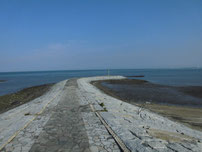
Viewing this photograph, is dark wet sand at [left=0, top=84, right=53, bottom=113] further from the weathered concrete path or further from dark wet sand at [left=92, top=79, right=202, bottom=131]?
dark wet sand at [left=92, top=79, right=202, bottom=131]

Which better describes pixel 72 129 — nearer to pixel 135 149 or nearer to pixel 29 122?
pixel 29 122

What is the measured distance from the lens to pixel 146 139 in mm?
4691

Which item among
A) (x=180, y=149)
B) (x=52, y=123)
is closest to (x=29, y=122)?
(x=52, y=123)

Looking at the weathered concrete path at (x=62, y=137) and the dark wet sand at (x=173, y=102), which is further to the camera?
the dark wet sand at (x=173, y=102)

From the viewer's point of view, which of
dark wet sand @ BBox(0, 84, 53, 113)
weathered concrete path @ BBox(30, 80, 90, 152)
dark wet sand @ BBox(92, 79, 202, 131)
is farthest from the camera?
dark wet sand @ BBox(0, 84, 53, 113)

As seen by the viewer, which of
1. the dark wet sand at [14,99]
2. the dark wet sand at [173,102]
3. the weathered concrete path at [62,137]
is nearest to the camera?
the weathered concrete path at [62,137]

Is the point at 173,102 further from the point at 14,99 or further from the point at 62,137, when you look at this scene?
the point at 14,99

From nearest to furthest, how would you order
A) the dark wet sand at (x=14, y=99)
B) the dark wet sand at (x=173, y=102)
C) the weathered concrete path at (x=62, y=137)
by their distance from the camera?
the weathered concrete path at (x=62, y=137)
the dark wet sand at (x=173, y=102)
the dark wet sand at (x=14, y=99)

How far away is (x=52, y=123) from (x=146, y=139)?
11.8ft

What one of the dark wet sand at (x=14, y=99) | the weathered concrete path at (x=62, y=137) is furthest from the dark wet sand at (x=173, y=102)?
the dark wet sand at (x=14, y=99)

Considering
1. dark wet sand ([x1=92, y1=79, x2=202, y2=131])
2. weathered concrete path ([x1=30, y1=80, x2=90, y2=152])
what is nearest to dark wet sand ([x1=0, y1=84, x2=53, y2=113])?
weathered concrete path ([x1=30, y1=80, x2=90, y2=152])

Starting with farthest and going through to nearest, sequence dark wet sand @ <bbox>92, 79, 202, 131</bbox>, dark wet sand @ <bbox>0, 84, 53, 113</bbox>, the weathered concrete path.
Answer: dark wet sand @ <bbox>0, 84, 53, 113</bbox>
dark wet sand @ <bbox>92, 79, 202, 131</bbox>
the weathered concrete path

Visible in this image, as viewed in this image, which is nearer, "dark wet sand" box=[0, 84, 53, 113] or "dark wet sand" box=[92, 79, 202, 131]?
"dark wet sand" box=[92, 79, 202, 131]

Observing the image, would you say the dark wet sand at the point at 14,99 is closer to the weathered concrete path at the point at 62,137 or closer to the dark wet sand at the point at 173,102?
the weathered concrete path at the point at 62,137
